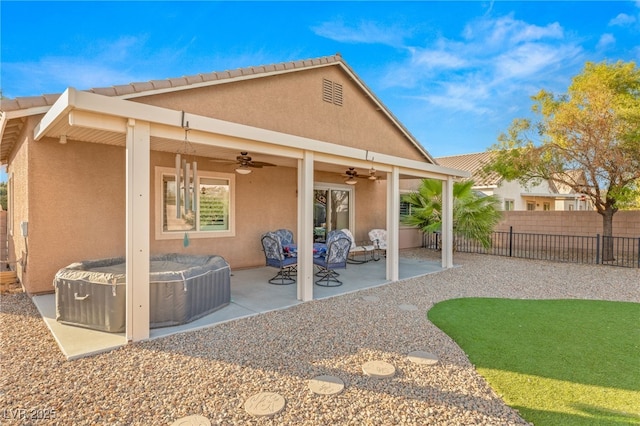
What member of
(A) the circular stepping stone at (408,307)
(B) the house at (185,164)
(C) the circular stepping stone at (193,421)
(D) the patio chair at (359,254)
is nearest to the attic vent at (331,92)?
(B) the house at (185,164)

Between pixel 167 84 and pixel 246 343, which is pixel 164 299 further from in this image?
pixel 167 84

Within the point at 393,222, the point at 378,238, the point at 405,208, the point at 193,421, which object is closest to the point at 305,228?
the point at 393,222

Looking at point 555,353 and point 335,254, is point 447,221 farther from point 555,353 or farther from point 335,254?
point 555,353

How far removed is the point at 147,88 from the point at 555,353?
330 inches

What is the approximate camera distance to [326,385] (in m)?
3.51

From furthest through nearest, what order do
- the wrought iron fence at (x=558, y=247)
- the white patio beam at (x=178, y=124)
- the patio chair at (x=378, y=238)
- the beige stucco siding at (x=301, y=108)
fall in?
the wrought iron fence at (x=558, y=247) → the patio chair at (x=378, y=238) → the beige stucco siding at (x=301, y=108) → the white patio beam at (x=178, y=124)

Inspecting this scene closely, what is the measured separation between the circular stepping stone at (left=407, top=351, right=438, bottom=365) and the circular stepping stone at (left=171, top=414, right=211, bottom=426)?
8.03 feet

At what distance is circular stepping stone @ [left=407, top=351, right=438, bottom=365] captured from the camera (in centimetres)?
406

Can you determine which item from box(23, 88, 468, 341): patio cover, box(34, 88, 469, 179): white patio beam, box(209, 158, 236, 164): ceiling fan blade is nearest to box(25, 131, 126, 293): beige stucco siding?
box(23, 88, 468, 341): patio cover

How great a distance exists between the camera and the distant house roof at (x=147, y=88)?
5629mm

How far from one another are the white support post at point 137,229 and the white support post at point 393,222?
5702 mm

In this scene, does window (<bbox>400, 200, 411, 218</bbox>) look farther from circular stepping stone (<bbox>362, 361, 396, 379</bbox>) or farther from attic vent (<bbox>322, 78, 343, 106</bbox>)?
circular stepping stone (<bbox>362, 361, 396, 379</bbox>)

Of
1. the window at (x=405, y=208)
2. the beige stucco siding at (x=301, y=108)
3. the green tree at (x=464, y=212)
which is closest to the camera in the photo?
the beige stucco siding at (x=301, y=108)

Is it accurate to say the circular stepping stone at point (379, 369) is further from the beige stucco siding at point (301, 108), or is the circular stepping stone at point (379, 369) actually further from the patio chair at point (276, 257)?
the beige stucco siding at point (301, 108)
